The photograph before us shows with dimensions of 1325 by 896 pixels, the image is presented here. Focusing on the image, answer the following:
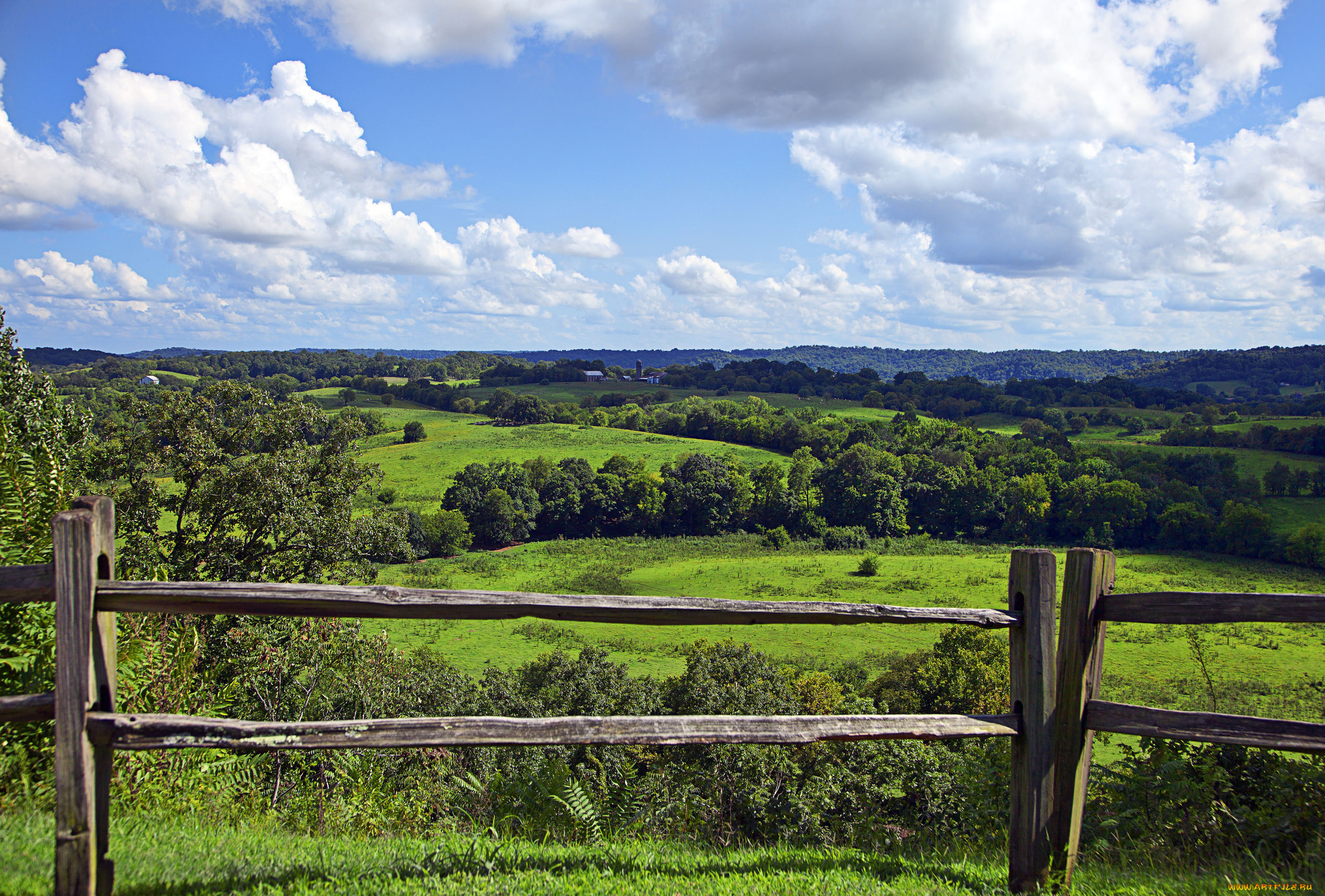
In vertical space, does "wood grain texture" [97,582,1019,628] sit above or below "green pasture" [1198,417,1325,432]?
above

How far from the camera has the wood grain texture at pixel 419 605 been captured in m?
3.08

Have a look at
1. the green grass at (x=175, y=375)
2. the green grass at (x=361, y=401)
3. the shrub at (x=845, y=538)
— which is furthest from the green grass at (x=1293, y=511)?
the green grass at (x=175, y=375)

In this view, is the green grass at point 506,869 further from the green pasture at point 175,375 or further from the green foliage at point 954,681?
the green pasture at point 175,375

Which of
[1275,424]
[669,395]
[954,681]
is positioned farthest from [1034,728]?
[669,395]

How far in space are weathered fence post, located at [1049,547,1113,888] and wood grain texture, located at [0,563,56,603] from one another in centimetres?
434

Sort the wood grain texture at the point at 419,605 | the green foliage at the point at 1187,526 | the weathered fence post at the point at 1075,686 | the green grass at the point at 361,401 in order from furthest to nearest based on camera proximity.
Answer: the green grass at the point at 361,401 → the green foliage at the point at 1187,526 → the weathered fence post at the point at 1075,686 → the wood grain texture at the point at 419,605

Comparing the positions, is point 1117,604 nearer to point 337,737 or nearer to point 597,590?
point 337,737

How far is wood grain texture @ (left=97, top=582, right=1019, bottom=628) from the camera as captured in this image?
3.08 meters

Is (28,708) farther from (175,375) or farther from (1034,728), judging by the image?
(175,375)

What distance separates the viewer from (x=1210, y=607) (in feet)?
10.4

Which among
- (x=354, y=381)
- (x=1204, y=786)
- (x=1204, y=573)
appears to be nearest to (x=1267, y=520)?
(x=1204, y=573)

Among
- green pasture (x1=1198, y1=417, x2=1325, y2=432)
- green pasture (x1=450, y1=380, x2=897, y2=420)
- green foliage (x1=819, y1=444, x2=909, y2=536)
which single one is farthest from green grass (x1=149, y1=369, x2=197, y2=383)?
green pasture (x1=1198, y1=417, x2=1325, y2=432)

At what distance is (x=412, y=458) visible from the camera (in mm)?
101438

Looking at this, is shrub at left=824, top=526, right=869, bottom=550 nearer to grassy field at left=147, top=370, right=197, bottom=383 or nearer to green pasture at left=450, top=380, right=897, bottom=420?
green pasture at left=450, top=380, right=897, bottom=420
